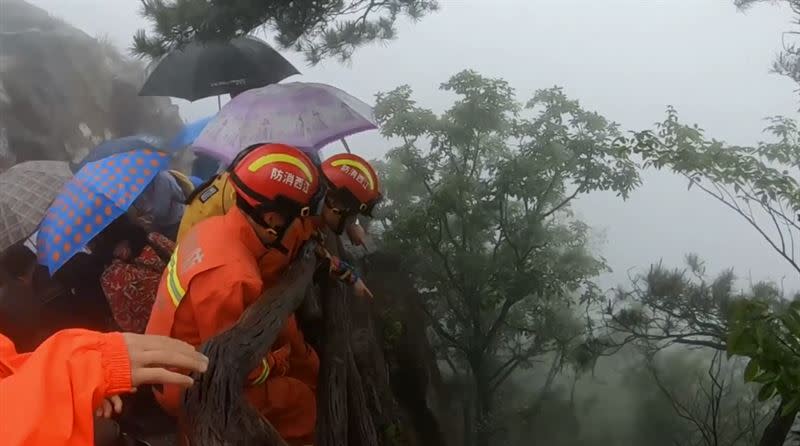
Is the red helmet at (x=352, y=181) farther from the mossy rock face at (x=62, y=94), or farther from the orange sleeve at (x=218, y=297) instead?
the mossy rock face at (x=62, y=94)

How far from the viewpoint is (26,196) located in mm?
2283

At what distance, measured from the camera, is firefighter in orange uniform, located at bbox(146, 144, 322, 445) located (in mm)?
1444

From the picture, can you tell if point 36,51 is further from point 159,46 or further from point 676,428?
point 676,428

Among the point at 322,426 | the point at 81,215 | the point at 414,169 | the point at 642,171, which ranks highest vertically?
the point at 642,171

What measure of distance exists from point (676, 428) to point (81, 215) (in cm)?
245

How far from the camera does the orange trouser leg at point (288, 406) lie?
160cm

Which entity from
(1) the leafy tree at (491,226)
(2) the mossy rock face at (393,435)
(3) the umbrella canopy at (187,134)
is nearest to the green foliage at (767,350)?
(2) the mossy rock face at (393,435)

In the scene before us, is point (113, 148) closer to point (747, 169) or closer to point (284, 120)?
point (284, 120)

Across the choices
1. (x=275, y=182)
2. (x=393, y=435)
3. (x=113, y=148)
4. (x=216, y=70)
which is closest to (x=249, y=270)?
(x=275, y=182)

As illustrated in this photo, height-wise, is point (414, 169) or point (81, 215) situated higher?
point (414, 169)

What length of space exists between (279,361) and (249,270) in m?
0.30

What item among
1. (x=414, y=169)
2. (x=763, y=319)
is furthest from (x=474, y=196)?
(x=763, y=319)

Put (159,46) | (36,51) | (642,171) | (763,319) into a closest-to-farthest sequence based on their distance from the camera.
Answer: (763,319), (159,46), (642,171), (36,51)

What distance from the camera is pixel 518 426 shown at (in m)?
3.08
